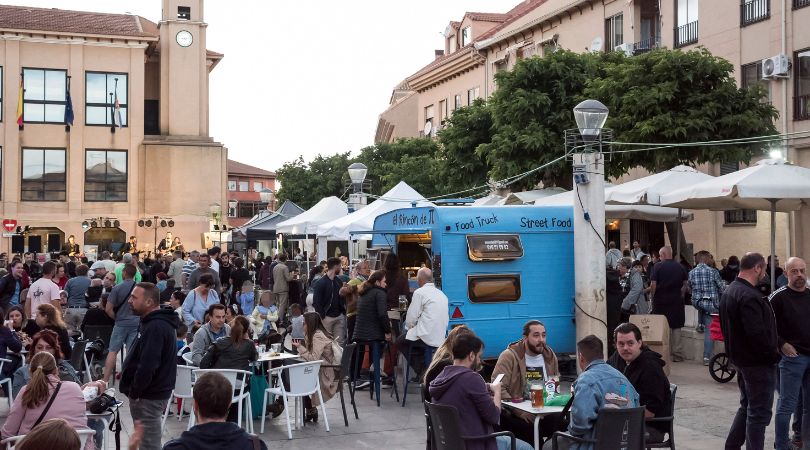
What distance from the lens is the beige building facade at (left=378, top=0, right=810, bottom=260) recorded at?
24.5 m

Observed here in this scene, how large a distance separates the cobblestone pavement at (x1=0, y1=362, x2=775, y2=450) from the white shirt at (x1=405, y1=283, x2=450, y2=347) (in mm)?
953

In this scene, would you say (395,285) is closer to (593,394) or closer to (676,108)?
(593,394)

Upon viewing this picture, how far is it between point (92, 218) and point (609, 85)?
31561 millimetres

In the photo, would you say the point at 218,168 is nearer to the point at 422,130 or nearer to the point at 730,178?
the point at 422,130

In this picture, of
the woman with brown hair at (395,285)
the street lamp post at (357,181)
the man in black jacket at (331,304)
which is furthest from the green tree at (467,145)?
the woman with brown hair at (395,285)

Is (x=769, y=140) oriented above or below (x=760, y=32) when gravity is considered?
below

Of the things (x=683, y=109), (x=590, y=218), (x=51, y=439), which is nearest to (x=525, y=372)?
(x=590, y=218)

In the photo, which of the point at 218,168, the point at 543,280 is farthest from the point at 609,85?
the point at 218,168

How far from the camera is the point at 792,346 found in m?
8.52

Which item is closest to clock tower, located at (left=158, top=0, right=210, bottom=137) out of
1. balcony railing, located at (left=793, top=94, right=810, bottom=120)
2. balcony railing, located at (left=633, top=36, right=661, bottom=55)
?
balcony railing, located at (left=633, top=36, right=661, bottom=55)

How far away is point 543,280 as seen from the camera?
1368cm

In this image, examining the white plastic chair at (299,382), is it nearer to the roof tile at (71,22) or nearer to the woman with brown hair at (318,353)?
the woman with brown hair at (318,353)

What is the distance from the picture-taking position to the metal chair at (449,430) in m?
6.78

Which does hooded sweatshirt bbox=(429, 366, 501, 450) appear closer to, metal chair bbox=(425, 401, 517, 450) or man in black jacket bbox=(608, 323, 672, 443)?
metal chair bbox=(425, 401, 517, 450)
